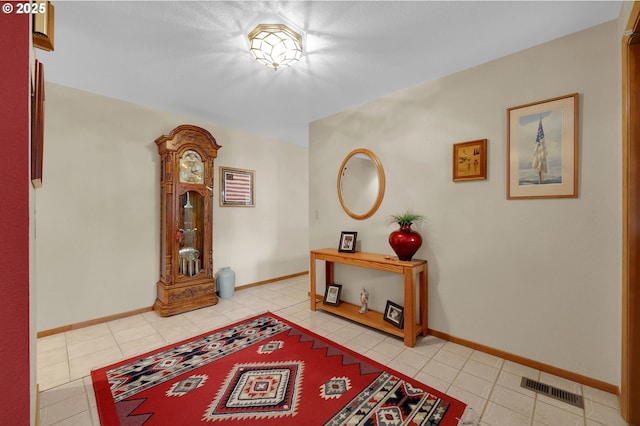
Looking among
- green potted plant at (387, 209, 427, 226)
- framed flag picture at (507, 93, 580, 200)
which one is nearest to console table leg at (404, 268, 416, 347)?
green potted plant at (387, 209, 427, 226)

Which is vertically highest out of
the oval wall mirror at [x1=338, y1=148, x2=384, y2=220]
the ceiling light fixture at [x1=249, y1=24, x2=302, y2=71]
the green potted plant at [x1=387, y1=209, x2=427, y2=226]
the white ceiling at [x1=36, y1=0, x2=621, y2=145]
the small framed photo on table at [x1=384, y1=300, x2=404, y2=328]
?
the white ceiling at [x1=36, y1=0, x2=621, y2=145]

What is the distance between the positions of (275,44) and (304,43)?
254mm

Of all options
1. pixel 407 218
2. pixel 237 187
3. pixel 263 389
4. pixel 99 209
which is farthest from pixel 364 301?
pixel 99 209

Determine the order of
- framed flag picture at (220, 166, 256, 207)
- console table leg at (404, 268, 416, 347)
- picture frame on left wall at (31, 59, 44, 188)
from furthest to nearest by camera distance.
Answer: framed flag picture at (220, 166, 256, 207) → console table leg at (404, 268, 416, 347) → picture frame on left wall at (31, 59, 44, 188)

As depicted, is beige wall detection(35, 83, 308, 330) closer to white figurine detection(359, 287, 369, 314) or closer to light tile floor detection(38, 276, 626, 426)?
light tile floor detection(38, 276, 626, 426)

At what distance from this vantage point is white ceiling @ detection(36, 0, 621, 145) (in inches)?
70.7

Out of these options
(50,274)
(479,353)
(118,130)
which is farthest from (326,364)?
(118,130)

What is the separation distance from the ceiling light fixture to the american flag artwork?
2299mm

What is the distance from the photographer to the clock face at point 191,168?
343cm

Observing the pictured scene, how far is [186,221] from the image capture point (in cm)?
351

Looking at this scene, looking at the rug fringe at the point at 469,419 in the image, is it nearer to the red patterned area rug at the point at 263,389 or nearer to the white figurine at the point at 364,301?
the red patterned area rug at the point at 263,389

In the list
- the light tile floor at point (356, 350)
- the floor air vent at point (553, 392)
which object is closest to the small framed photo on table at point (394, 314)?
the light tile floor at point (356, 350)

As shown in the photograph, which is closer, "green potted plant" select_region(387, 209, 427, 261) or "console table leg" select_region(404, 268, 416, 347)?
"console table leg" select_region(404, 268, 416, 347)
